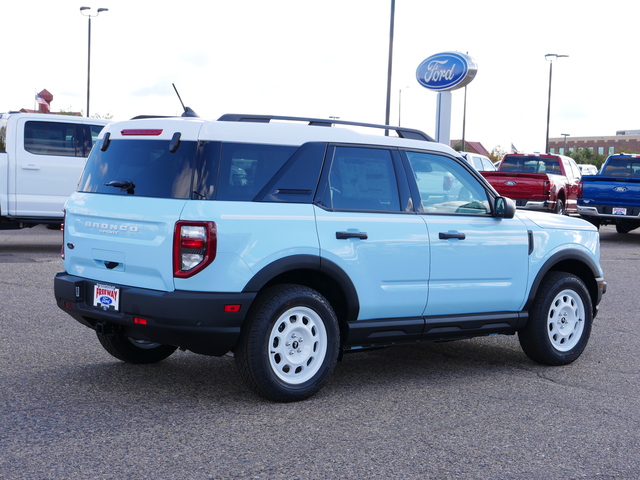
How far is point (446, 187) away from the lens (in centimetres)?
641

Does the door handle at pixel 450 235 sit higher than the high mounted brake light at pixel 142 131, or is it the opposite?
the high mounted brake light at pixel 142 131

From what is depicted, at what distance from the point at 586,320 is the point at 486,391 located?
5.13ft

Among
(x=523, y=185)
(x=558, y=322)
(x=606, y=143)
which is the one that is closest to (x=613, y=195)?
(x=523, y=185)

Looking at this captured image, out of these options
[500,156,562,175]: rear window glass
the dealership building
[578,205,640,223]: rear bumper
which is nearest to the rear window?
[578,205,640,223]: rear bumper

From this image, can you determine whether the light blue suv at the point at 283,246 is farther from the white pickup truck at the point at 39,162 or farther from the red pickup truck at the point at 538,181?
the red pickup truck at the point at 538,181

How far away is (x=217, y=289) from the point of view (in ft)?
16.9

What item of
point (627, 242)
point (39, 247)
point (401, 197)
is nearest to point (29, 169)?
point (39, 247)

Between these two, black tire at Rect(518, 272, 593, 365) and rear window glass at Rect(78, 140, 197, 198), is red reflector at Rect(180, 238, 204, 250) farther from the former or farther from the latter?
black tire at Rect(518, 272, 593, 365)

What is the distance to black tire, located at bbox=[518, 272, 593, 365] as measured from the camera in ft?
22.3

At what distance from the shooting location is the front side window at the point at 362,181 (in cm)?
579

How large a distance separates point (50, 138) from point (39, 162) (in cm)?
45

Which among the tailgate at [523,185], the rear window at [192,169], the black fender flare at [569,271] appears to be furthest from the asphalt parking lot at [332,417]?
the tailgate at [523,185]

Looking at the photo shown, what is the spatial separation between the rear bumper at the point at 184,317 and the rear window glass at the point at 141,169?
2.10 feet

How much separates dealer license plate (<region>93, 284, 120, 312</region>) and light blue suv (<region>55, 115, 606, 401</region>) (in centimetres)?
1
